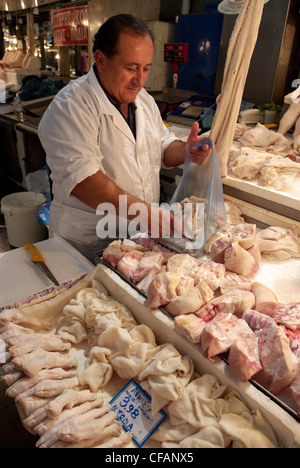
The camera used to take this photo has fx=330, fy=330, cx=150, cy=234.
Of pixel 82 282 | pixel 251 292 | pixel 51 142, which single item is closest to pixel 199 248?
pixel 251 292

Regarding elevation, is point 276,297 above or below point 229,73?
below

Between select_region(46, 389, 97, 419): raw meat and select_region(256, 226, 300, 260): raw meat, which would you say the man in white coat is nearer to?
select_region(256, 226, 300, 260): raw meat

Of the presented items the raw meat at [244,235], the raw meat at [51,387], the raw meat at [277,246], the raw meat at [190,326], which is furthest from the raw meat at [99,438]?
the raw meat at [277,246]

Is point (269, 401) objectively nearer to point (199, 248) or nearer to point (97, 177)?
point (199, 248)

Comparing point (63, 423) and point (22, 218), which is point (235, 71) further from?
point (22, 218)

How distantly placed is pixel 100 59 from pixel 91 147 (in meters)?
0.51

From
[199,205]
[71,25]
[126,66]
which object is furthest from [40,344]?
[71,25]

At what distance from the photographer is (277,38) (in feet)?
11.2

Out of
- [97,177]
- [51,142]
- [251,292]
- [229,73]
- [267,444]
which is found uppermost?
[229,73]

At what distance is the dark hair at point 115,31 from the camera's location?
1750mm

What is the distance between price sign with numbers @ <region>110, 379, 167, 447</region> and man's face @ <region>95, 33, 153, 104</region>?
1.57 meters

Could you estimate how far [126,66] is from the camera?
71.2 inches

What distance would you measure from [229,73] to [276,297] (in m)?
1.37

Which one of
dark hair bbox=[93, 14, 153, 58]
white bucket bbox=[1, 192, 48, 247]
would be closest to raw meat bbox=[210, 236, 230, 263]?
dark hair bbox=[93, 14, 153, 58]
